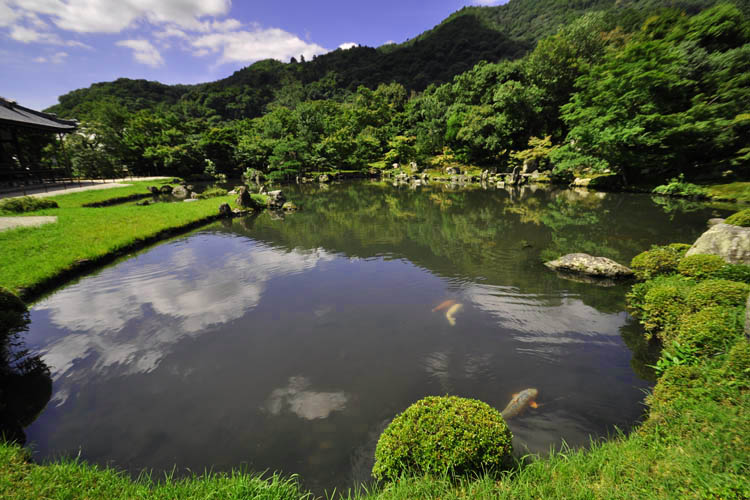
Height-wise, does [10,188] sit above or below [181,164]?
below

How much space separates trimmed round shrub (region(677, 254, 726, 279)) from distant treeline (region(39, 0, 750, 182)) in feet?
89.6

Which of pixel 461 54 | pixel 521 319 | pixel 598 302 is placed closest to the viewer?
pixel 521 319

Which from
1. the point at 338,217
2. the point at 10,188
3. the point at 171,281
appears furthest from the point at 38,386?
the point at 10,188

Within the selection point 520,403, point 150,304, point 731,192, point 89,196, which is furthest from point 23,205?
point 731,192

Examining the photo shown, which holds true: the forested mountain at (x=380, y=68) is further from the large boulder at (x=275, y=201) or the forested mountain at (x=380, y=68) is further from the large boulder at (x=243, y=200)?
the large boulder at (x=243, y=200)

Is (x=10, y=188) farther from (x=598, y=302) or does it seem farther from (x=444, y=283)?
(x=598, y=302)

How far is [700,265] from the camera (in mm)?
7512

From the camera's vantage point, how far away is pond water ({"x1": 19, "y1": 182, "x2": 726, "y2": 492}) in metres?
4.90

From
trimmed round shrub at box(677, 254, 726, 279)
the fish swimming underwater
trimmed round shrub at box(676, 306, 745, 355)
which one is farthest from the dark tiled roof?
trimmed round shrub at box(677, 254, 726, 279)

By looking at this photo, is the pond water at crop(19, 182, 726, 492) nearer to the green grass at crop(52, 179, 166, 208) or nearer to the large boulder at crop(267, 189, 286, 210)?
the large boulder at crop(267, 189, 286, 210)

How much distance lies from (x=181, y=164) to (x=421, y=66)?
147030 mm

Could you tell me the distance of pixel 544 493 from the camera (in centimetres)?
327

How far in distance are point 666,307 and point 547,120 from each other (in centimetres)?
5583

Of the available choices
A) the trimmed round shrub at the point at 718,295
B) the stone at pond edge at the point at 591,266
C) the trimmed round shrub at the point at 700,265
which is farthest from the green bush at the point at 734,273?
the stone at pond edge at the point at 591,266
